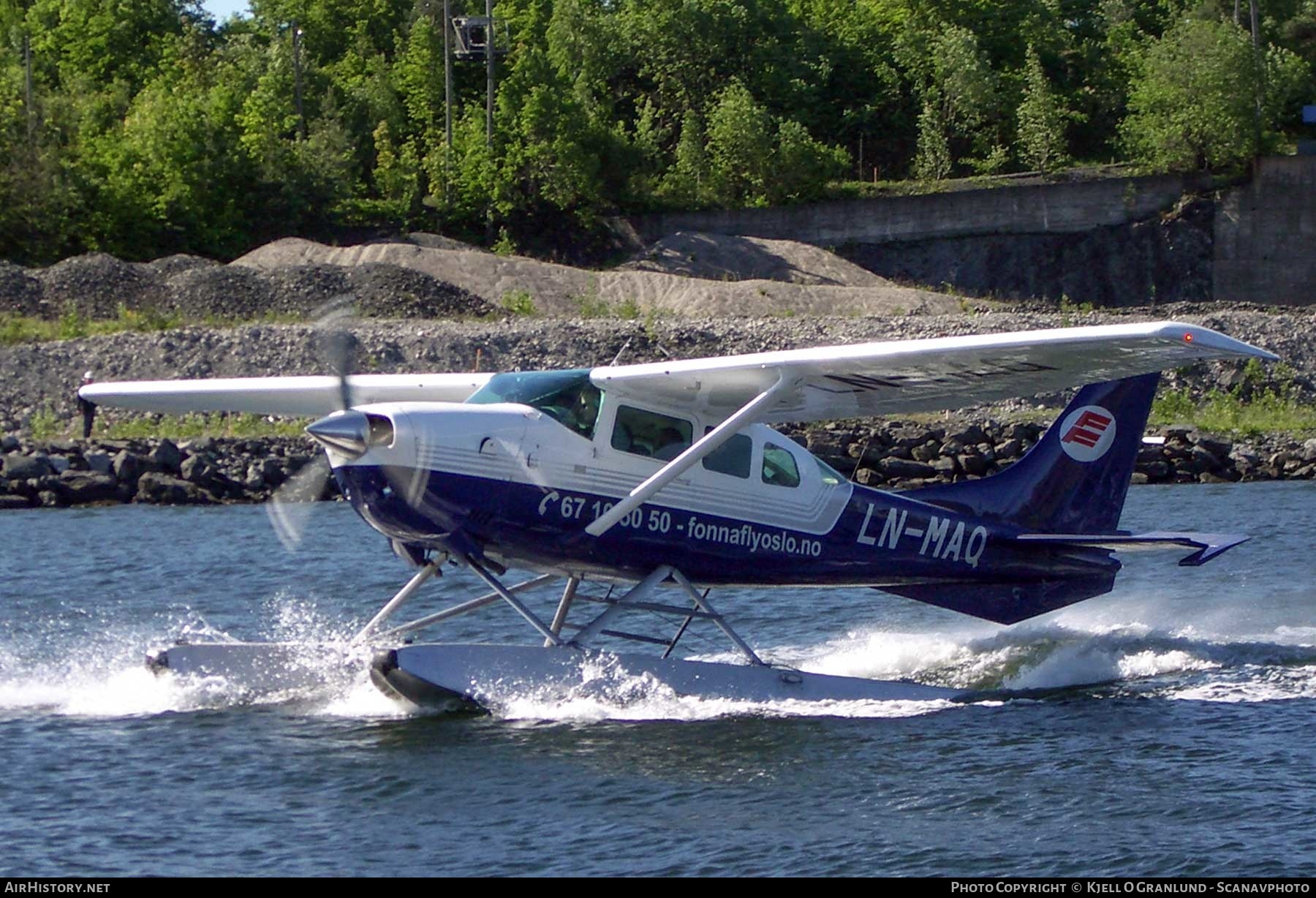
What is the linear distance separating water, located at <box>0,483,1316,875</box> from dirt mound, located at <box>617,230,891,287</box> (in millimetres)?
29462

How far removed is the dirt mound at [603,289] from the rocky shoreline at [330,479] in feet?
29.0

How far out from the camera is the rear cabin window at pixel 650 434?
40.4ft

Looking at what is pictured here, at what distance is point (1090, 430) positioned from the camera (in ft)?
46.6

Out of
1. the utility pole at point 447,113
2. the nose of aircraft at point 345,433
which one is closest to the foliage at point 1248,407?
the utility pole at point 447,113

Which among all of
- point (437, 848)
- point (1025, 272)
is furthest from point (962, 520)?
point (1025, 272)

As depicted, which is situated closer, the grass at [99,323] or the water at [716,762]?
the water at [716,762]

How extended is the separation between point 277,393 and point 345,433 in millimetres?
3326

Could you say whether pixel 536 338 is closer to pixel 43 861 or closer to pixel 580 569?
pixel 580 569

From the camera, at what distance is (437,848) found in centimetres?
941

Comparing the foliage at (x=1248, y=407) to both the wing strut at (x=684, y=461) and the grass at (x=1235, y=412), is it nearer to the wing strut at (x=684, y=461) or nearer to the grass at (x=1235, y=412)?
the grass at (x=1235, y=412)

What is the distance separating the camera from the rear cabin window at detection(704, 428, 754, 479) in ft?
41.8

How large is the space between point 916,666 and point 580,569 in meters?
3.43

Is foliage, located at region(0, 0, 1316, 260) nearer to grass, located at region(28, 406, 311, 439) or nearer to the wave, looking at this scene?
grass, located at region(28, 406, 311, 439)

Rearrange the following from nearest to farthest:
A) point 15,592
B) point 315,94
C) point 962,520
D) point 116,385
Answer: point 962,520 → point 116,385 → point 15,592 → point 315,94
